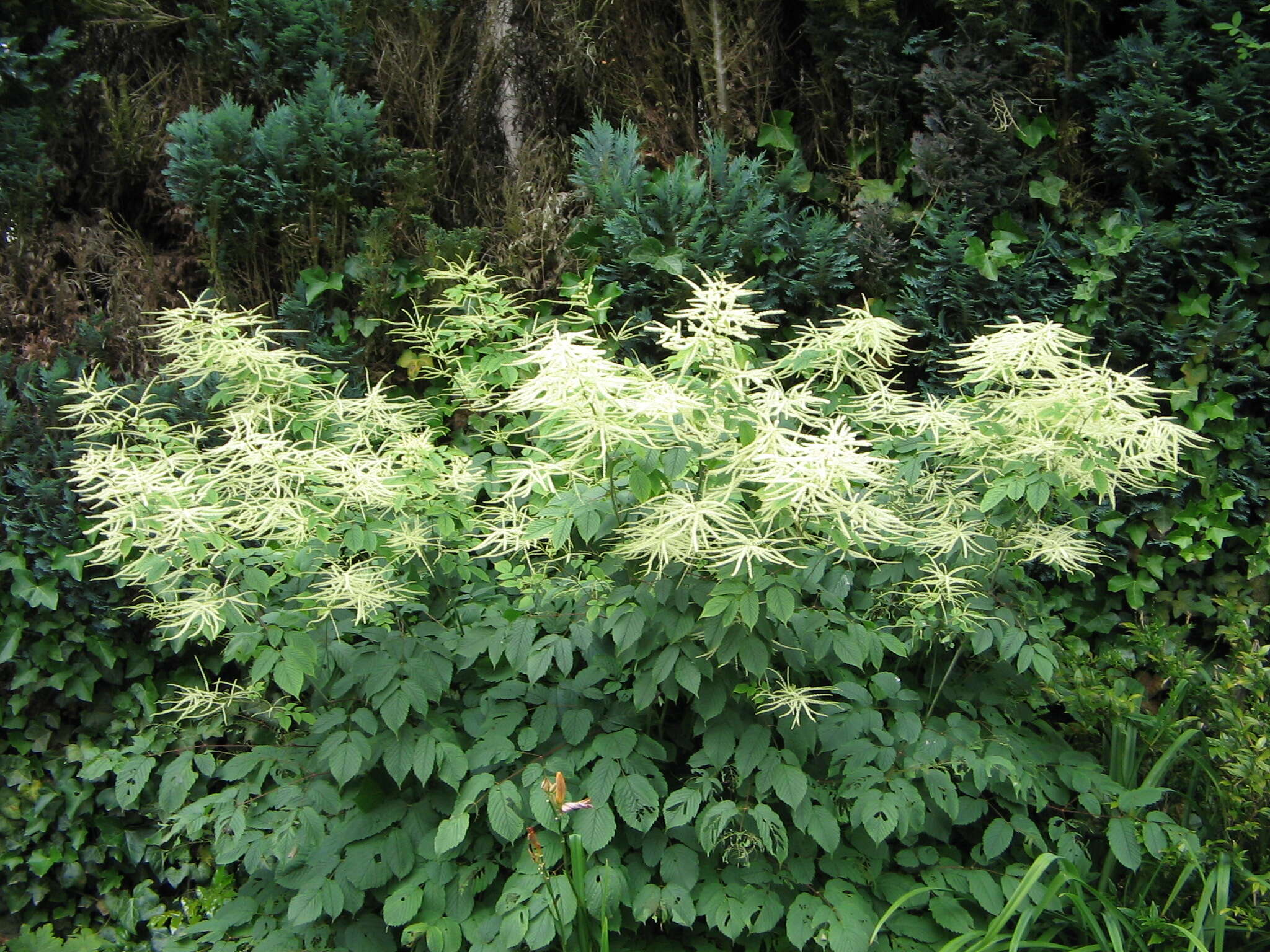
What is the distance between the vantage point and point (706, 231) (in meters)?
3.87

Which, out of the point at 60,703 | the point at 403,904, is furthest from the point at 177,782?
the point at 60,703

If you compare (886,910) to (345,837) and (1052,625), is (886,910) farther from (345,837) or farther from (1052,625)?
Result: (345,837)

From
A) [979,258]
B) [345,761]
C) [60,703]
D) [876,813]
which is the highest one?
[979,258]

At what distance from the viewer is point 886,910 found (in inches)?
104

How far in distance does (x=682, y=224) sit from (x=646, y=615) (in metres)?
2.02

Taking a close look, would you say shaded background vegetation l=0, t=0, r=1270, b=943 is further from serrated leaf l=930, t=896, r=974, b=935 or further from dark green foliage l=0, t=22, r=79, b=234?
serrated leaf l=930, t=896, r=974, b=935

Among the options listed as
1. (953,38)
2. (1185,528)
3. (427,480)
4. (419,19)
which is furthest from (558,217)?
(1185,528)

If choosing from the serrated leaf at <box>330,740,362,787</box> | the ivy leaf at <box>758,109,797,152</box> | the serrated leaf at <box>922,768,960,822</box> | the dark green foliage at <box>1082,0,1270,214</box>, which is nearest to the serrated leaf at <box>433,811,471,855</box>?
the serrated leaf at <box>330,740,362,787</box>

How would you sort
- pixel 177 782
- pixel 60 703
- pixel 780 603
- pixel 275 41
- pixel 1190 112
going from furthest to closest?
pixel 275 41 < pixel 60 703 < pixel 1190 112 < pixel 177 782 < pixel 780 603

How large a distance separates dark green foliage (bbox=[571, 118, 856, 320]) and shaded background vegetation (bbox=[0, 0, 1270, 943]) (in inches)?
0.5

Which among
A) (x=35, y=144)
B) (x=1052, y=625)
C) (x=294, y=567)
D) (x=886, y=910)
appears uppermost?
(x=35, y=144)

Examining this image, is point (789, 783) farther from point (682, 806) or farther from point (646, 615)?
point (646, 615)

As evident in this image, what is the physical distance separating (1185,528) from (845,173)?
78.6 inches

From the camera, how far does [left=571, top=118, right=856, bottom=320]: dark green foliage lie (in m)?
3.83
